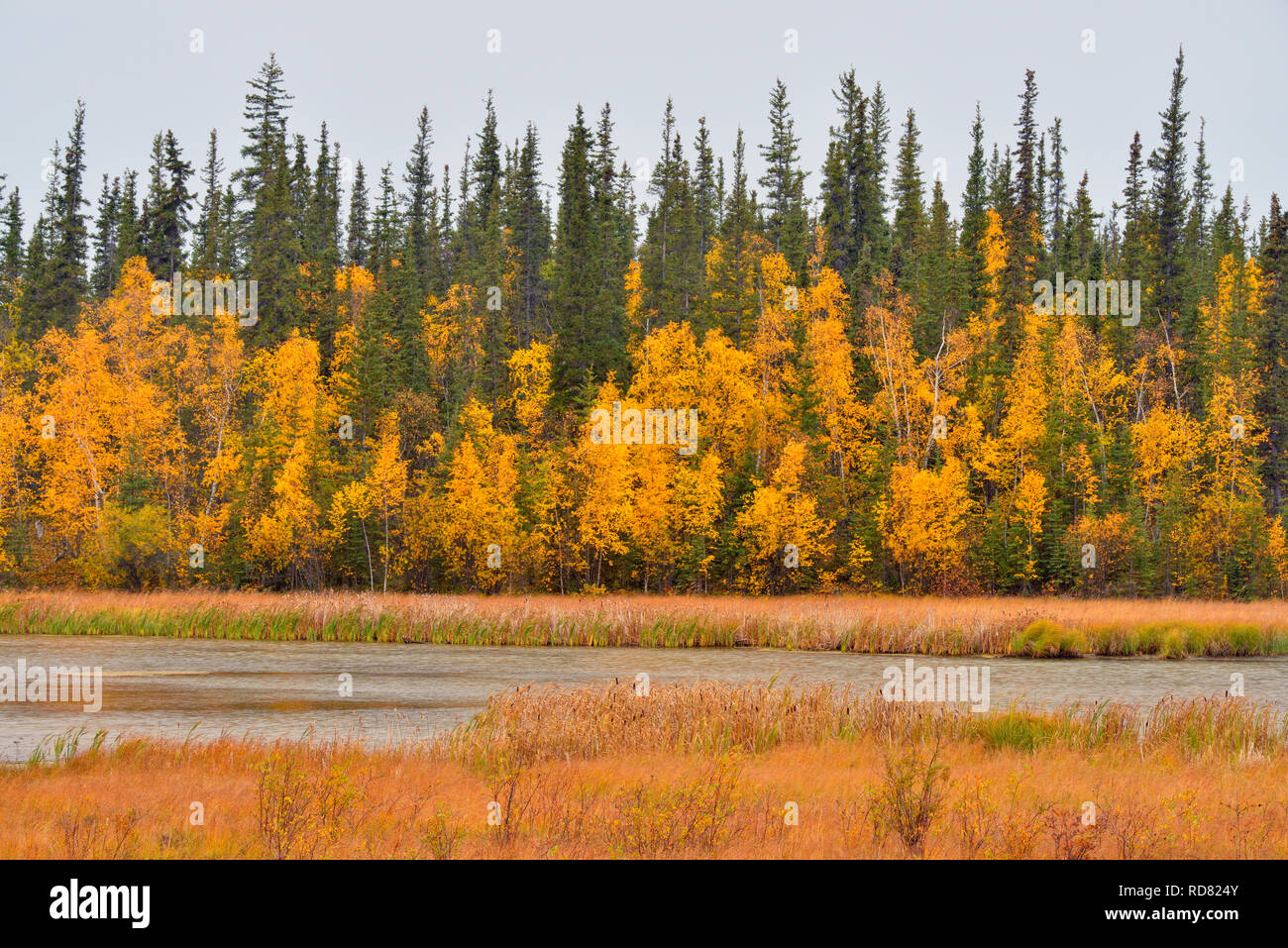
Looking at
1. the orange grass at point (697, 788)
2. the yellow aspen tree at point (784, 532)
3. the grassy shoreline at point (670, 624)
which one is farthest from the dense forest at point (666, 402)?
the orange grass at point (697, 788)

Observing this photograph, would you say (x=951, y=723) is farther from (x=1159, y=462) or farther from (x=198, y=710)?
(x=1159, y=462)

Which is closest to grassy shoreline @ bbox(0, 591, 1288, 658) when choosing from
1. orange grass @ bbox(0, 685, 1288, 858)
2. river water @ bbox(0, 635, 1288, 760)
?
river water @ bbox(0, 635, 1288, 760)

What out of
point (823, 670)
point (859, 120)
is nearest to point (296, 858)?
point (823, 670)

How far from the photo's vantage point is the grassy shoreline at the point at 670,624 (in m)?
38.1

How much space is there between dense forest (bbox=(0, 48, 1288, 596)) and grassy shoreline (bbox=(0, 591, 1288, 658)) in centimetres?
1523

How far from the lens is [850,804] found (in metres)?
13.8

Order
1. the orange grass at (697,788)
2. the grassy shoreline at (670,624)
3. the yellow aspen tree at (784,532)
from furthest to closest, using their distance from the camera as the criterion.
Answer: the yellow aspen tree at (784,532) → the grassy shoreline at (670,624) → the orange grass at (697,788)

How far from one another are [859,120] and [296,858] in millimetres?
85128

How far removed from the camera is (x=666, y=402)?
2489 inches

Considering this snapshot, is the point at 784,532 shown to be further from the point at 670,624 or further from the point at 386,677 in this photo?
the point at 386,677

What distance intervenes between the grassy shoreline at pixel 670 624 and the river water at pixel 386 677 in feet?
4.63

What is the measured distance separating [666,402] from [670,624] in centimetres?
2518

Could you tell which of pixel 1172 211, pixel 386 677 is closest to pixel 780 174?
pixel 1172 211

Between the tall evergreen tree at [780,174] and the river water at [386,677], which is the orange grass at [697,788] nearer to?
the river water at [386,677]
